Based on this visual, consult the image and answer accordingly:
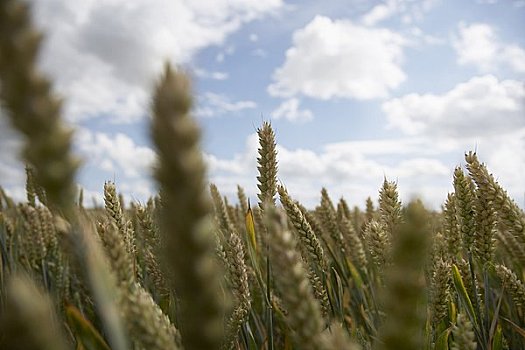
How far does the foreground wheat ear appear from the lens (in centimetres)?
63

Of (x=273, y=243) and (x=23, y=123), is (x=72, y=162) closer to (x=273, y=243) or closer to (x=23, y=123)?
(x=23, y=123)

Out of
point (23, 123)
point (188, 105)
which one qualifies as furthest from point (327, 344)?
point (23, 123)

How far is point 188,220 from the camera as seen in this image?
63 cm

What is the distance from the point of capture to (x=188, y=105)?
0.67 m

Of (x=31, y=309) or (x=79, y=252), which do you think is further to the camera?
(x=79, y=252)

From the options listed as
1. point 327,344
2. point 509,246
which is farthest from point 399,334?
point 509,246

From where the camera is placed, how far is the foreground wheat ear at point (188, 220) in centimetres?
63

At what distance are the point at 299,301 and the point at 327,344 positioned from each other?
0.09m

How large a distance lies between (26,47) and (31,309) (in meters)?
0.34

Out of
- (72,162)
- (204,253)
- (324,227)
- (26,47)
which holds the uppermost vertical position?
(324,227)

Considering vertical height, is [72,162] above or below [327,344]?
above

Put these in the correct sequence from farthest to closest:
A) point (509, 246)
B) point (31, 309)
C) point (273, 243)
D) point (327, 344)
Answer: point (509, 246), point (273, 243), point (327, 344), point (31, 309)

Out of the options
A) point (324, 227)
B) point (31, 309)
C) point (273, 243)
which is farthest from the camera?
point (324, 227)

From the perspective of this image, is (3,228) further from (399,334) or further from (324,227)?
(399,334)
